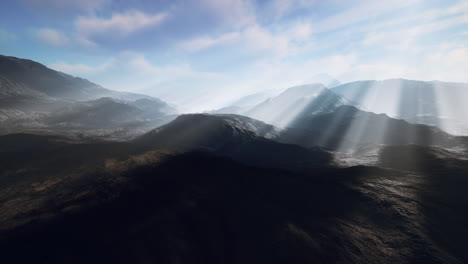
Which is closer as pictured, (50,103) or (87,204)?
(87,204)

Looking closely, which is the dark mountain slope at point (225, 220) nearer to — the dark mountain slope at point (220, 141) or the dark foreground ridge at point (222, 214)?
the dark foreground ridge at point (222, 214)

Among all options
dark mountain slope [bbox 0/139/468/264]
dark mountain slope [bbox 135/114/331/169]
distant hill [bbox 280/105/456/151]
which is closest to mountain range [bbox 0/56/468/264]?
dark mountain slope [bbox 0/139/468/264]

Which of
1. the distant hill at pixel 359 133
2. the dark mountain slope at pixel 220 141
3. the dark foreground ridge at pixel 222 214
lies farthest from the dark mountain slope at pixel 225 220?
the distant hill at pixel 359 133

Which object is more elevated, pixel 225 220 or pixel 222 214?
pixel 222 214

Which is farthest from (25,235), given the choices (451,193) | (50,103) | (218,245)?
(50,103)

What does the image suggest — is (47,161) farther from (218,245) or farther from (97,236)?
(218,245)

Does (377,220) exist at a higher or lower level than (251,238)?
higher

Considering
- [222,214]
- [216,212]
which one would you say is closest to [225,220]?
[222,214]

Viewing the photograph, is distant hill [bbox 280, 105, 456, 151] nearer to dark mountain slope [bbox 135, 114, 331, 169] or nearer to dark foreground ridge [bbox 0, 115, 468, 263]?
dark mountain slope [bbox 135, 114, 331, 169]

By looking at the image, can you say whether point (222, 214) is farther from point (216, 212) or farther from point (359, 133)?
point (359, 133)

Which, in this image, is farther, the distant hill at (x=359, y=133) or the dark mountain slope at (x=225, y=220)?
the distant hill at (x=359, y=133)

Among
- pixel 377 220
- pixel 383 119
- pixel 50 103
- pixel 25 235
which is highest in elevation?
pixel 383 119
